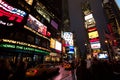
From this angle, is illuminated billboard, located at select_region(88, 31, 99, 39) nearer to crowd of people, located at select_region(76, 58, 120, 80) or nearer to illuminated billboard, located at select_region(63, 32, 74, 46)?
illuminated billboard, located at select_region(63, 32, 74, 46)

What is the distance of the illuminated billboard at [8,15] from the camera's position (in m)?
19.6

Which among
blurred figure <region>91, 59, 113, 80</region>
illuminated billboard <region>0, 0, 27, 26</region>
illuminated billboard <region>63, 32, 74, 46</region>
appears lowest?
blurred figure <region>91, 59, 113, 80</region>

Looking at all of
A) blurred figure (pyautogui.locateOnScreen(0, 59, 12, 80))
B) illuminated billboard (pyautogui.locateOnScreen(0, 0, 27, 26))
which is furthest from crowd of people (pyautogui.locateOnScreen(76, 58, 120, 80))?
illuminated billboard (pyautogui.locateOnScreen(0, 0, 27, 26))

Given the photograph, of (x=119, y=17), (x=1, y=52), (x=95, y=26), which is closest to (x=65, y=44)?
(x=95, y=26)

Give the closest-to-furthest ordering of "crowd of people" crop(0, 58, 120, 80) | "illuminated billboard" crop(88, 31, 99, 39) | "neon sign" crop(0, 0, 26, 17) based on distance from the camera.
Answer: "crowd of people" crop(0, 58, 120, 80), "neon sign" crop(0, 0, 26, 17), "illuminated billboard" crop(88, 31, 99, 39)

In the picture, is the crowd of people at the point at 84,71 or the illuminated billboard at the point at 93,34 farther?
the illuminated billboard at the point at 93,34

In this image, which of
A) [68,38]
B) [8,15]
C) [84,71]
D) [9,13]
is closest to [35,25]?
[9,13]

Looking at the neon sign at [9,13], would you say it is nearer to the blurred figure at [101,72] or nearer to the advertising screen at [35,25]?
the advertising screen at [35,25]

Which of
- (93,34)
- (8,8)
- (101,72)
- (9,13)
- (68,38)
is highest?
(93,34)

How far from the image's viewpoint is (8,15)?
20.5m

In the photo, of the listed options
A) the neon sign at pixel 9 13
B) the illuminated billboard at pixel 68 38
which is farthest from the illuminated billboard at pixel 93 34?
the neon sign at pixel 9 13

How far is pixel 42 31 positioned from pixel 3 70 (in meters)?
29.3

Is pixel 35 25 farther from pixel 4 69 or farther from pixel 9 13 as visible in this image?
pixel 4 69

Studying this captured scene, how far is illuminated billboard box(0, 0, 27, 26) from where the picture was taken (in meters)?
19.6
